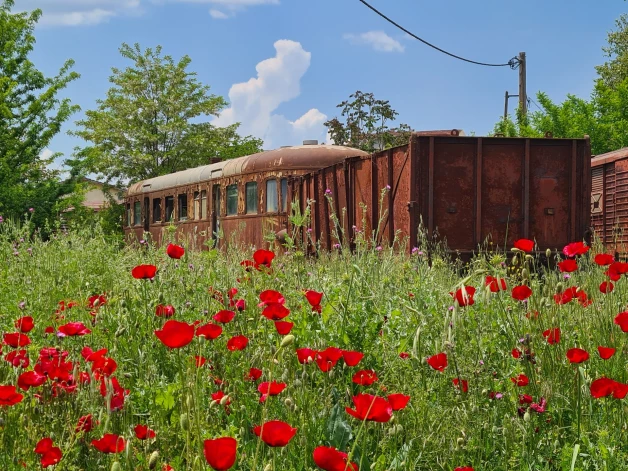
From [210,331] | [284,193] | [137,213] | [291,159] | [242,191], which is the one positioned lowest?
[210,331]

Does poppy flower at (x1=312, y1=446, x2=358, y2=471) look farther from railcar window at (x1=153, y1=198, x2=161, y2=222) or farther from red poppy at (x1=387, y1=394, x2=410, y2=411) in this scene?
railcar window at (x1=153, y1=198, x2=161, y2=222)

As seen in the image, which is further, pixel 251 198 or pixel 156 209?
pixel 156 209

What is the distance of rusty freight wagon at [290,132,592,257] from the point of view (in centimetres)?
950

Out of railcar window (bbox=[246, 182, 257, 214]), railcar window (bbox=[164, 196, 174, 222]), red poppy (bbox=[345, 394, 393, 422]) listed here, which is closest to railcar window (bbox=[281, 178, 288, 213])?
railcar window (bbox=[246, 182, 257, 214])

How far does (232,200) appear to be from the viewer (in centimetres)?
1591

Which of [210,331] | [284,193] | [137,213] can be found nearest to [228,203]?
[284,193]

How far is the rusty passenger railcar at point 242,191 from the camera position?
14.3 metres

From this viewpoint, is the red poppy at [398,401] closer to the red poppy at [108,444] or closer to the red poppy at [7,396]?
the red poppy at [108,444]

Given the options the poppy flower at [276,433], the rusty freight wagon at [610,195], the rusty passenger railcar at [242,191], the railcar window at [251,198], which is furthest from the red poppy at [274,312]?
the rusty freight wagon at [610,195]

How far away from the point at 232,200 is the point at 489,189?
764cm

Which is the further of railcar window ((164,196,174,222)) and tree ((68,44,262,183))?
tree ((68,44,262,183))

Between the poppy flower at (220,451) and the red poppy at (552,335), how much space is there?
1.74 meters

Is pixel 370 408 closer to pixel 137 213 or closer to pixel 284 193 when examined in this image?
pixel 284 193

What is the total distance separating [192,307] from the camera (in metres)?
4.18
